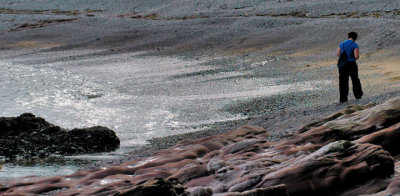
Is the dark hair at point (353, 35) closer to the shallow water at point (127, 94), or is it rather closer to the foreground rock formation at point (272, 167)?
the foreground rock formation at point (272, 167)

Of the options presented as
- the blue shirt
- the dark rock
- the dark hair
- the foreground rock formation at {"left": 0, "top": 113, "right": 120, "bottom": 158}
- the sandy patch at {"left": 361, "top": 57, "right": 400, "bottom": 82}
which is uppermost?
the dark hair

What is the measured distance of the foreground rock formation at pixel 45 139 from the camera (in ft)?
52.4

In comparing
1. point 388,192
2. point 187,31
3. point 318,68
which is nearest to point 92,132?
point 388,192

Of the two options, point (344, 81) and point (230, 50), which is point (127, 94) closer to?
point (344, 81)

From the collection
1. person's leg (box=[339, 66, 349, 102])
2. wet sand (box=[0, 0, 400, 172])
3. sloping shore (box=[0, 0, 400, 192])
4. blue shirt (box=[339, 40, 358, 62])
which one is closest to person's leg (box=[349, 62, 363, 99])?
person's leg (box=[339, 66, 349, 102])

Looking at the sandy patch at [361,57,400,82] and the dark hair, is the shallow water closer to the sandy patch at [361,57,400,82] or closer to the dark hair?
the sandy patch at [361,57,400,82]

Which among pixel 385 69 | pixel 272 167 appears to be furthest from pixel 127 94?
pixel 272 167

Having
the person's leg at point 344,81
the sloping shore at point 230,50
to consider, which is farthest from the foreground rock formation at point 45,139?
the person's leg at point 344,81

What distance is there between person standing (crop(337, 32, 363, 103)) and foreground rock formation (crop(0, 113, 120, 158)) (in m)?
7.44

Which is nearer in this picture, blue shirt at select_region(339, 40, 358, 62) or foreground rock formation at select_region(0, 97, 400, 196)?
foreground rock formation at select_region(0, 97, 400, 196)

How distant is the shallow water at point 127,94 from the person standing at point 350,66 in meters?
3.48

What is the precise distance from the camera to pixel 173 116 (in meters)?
20.0

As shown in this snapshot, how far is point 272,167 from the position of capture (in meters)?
9.70

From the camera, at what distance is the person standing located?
17312 mm
